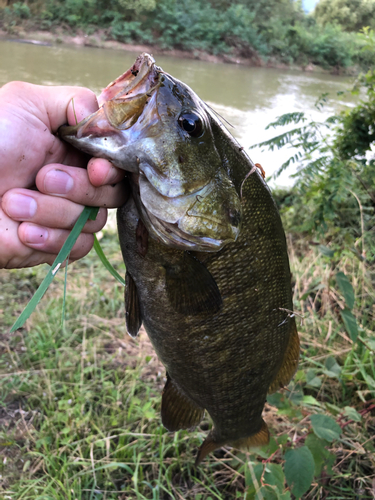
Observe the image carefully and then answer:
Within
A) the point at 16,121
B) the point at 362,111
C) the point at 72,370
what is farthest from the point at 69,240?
the point at 362,111

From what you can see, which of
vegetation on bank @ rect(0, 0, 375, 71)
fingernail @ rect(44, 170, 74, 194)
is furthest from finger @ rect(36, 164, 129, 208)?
vegetation on bank @ rect(0, 0, 375, 71)

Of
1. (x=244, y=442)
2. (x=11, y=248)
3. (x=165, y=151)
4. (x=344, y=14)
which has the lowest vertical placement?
(x=244, y=442)

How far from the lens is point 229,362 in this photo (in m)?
1.38

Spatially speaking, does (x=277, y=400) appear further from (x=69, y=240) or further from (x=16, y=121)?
(x=16, y=121)

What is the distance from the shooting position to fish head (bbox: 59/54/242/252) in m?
0.96

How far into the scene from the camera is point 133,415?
226cm

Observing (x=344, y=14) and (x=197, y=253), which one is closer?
(x=197, y=253)

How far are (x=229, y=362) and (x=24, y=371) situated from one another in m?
1.74

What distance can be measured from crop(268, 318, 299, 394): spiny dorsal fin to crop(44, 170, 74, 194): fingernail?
104cm

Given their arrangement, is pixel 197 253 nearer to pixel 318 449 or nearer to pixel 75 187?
pixel 75 187

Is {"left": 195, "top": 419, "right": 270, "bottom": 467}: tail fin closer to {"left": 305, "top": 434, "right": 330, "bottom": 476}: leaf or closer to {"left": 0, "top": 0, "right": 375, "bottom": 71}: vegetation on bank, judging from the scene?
{"left": 305, "top": 434, "right": 330, "bottom": 476}: leaf

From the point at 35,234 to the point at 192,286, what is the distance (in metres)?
0.59

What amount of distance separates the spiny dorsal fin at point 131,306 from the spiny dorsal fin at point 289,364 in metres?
0.66

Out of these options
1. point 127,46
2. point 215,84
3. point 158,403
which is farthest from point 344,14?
point 158,403
